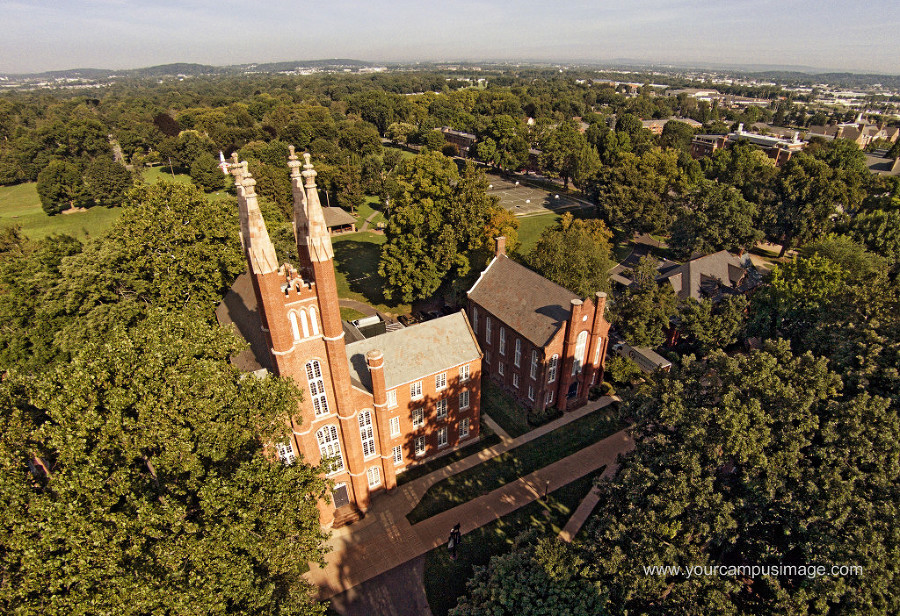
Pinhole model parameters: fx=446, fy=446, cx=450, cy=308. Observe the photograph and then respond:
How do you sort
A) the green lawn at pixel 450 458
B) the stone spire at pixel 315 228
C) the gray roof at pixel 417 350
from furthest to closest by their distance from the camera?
the green lawn at pixel 450 458
the gray roof at pixel 417 350
the stone spire at pixel 315 228

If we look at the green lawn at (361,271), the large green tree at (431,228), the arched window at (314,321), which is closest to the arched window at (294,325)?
the arched window at (314,321)

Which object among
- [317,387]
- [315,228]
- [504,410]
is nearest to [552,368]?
[504,410]

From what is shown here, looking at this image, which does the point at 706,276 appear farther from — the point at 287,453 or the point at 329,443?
the point at 287,453

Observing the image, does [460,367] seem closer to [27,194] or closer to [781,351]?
[781,351]

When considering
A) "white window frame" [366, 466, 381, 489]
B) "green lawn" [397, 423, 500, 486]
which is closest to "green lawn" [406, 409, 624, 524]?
"green lawn" [397, 423, 500, 486]

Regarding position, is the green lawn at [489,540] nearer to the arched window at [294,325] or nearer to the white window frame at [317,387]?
the white window frame at [317,387]

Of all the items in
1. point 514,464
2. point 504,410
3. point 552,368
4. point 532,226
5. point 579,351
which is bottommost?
point 532,226
